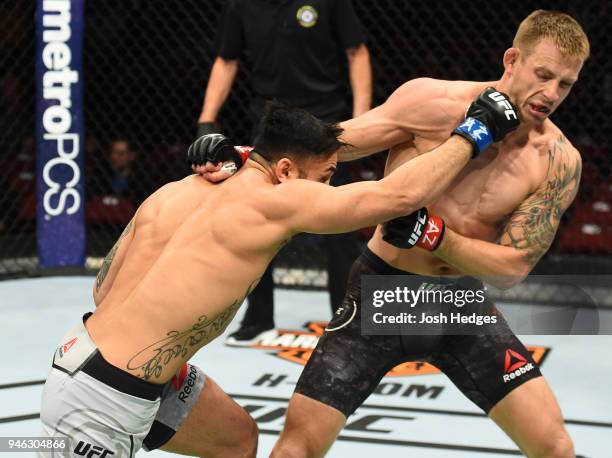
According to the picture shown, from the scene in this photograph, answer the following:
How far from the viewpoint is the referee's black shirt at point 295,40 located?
14.8 ft

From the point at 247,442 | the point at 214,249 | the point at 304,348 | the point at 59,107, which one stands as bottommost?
the point at 304,348

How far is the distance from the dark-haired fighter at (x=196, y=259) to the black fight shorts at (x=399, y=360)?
36 cm

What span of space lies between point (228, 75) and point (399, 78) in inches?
82.2

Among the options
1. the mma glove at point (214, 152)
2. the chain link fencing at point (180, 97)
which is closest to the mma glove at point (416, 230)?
the mma glove at point (214, 152)

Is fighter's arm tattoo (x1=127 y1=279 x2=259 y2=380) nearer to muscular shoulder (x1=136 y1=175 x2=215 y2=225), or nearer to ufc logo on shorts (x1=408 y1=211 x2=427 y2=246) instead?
muscular shoulder (x1=136 y1=175 x2=215 y2=225)

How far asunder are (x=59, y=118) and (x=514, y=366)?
3.74m

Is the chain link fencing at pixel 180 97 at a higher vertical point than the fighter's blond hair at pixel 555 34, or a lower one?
lower

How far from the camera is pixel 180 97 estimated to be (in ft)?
22.3

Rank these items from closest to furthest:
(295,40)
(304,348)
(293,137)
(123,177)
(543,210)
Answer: (293,137) < (543,210) < (304,348) < (295,40) < (123,177)

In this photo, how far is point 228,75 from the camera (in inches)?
184

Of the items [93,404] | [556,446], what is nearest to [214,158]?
[93,404]

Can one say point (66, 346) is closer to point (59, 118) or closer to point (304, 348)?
point (304, 348)

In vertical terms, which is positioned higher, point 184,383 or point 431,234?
point 431,234

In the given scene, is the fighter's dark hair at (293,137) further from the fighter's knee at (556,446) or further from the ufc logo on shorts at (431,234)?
the fighter's knee at (556,446)
